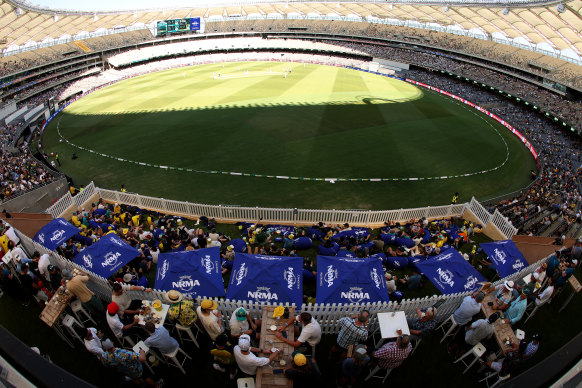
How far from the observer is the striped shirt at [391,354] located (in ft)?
21.3

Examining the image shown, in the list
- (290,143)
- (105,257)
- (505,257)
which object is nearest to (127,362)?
(105,257)

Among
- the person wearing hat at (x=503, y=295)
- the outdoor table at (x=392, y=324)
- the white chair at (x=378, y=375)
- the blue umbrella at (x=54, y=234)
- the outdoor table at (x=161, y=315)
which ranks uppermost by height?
the person wearing hat at (x=503, y=295)

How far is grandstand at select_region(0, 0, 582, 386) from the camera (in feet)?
46.1

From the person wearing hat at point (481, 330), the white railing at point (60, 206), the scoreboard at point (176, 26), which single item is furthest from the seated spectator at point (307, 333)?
the scoreboard at point (176, 26)

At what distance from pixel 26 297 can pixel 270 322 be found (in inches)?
268

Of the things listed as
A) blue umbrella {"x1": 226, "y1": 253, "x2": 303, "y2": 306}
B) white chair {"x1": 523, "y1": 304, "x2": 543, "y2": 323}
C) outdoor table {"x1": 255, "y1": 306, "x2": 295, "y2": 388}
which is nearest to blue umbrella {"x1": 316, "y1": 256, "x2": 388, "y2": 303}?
blue umbrella {"x1": 226, "y1": 253, "x2": 303, "y2": 306}

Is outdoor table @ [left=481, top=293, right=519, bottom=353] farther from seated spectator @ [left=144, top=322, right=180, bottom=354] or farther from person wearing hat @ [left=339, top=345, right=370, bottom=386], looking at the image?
seated spectator @ [left=144, top=322, right=180, bottom=354]

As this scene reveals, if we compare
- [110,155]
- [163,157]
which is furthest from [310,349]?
[110,155]

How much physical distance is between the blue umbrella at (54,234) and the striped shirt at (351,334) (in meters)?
9.23

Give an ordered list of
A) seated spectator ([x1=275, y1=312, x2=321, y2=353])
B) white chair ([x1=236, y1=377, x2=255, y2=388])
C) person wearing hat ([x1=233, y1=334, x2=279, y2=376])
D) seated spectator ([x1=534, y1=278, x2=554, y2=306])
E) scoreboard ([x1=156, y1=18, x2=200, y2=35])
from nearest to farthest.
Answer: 1. person wearing hat ([x1=233, y1=334, x2=279, y2=376])
2. white chair ([x1=236, y1=377, x2=255, y2=388])
3. seated spectator ([x1=275, y1=312, x2=321, y2=353])
4. seated spectator ([x1=534, y1=278, x2=554, y2=306])
5. scoreboard ([x1=156, y1=18, x2=200, y2=35])

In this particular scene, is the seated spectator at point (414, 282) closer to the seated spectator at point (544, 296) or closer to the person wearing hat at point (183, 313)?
the seated spectator at point (544, 296)

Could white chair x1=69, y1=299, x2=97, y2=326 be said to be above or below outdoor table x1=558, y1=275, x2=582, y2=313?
below

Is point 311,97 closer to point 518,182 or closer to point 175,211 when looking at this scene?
point 518,182

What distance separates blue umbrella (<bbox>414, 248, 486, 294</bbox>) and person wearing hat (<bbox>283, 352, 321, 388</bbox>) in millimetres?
4334
